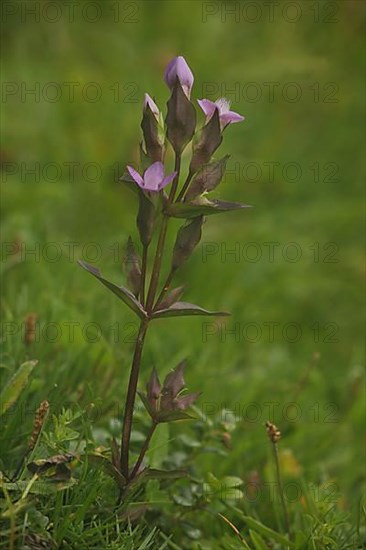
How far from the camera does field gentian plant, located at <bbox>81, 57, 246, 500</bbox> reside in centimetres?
170

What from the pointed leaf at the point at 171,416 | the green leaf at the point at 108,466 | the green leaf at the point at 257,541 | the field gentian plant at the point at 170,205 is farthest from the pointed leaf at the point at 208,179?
the green leaf at the point at 257,541

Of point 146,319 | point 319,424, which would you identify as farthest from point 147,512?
point 319,424

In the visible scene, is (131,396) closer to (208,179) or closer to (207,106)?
(208,179)

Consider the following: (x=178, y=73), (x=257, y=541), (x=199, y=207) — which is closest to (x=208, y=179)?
(x=199, y=207)

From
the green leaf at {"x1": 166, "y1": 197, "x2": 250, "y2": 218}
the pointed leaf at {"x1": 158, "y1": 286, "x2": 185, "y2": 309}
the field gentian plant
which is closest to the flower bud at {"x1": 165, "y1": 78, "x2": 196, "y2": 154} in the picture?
the field gentian plant

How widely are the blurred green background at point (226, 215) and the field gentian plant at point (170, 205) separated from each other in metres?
0.21

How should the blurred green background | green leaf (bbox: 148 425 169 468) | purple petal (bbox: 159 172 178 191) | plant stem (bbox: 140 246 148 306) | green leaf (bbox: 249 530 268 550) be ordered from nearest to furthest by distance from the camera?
1. purple petal (bbox: 159 172 178 191)
2. plant stem (bbox: 140 246 148 306)
3. green leaf (bbox: 249 530 268 550)
4. green leaf (bbox: 148 425 169 468)
5. the blurred green background

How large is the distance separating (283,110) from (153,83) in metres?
0.73

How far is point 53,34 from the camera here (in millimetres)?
4402

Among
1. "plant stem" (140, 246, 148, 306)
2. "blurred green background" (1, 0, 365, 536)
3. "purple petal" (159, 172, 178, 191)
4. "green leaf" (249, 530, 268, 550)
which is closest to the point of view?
"purple petal" (159, 172, 178, 191)

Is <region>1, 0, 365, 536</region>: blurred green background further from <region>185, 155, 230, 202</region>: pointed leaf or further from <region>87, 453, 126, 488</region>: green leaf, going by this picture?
<region>185, 155, 230, 202</region>: pointed leaf

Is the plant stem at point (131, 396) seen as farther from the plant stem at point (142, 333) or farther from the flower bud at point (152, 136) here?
the flower bud at point (152, 136)

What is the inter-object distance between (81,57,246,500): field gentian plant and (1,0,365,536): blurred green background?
0.69ft

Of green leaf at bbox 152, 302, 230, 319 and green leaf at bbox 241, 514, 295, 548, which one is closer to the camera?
green leaf at bbox 152, 302, 230, 319
